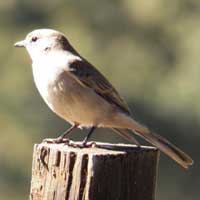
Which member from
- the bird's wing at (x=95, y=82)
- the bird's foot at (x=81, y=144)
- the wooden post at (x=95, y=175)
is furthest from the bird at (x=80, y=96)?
the wooden post at (x=95, y=175)

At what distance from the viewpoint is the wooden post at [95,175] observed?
5.71 metres

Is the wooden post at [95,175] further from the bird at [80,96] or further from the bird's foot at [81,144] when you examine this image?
the bird at [80,96]

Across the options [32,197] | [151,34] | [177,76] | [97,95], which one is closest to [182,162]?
[97,95]

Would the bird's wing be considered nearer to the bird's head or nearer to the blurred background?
the bird's head

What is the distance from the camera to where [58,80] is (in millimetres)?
7789

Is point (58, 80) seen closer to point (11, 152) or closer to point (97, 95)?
point (97, 95)

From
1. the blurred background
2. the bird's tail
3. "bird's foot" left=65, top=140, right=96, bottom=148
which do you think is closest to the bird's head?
the bird's tail

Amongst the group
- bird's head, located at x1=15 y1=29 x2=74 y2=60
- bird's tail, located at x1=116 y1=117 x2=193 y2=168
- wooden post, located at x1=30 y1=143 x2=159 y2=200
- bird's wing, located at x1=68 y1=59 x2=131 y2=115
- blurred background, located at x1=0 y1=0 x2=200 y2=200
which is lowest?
wooden post, located at x1=30 y1=143 x2=159 y2=200

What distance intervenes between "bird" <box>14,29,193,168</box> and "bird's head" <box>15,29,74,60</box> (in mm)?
50

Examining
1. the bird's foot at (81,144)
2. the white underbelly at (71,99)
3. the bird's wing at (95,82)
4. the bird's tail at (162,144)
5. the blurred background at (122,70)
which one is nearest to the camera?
the bird's foot at (81,144)

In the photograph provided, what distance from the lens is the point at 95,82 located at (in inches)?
318

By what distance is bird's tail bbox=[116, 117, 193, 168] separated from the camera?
7.24m

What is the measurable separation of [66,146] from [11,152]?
14.8 metres

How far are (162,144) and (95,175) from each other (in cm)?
179
